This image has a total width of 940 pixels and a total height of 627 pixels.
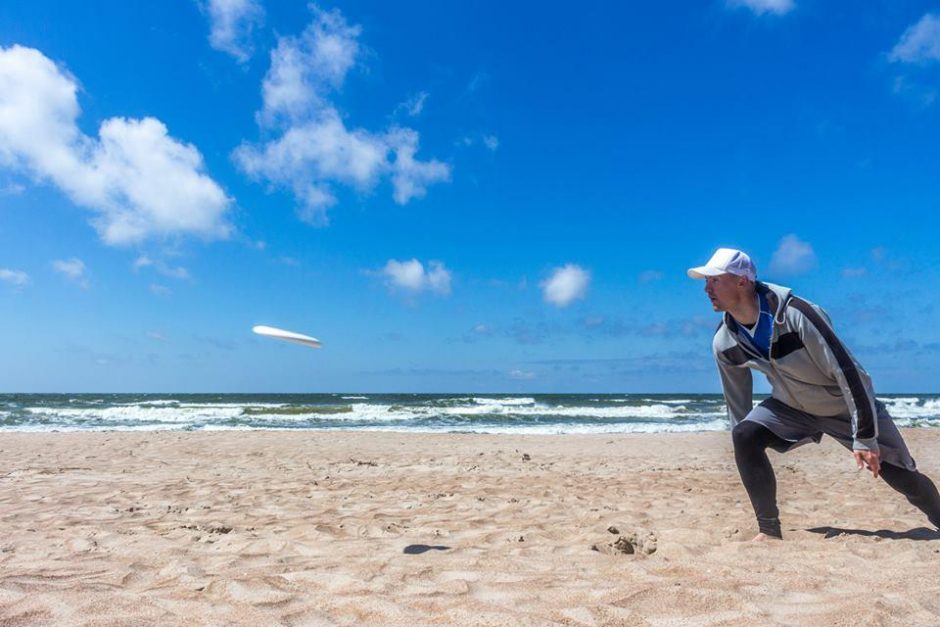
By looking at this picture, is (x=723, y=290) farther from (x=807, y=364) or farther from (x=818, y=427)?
(x=818, y=427)

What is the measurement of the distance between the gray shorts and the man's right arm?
0.40 feet

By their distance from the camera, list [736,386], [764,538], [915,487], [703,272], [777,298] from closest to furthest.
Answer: [777,298] → [703,272] → [915,487] → [764,538] → [736,386]

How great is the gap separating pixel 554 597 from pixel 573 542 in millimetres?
1272

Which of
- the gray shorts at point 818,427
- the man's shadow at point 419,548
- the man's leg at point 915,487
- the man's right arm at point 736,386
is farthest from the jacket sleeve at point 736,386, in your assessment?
the man's shadow at point 419,548

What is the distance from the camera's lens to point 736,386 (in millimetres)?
4180

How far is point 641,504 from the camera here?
5.57 m

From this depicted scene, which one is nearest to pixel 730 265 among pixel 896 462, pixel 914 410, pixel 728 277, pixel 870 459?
pixel 728 277

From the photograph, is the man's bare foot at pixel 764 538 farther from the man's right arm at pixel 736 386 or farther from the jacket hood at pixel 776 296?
the jacket hood at pixel 776 296

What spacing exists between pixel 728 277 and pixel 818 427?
3.98 feet

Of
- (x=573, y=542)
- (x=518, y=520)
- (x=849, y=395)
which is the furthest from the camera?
(x=518, y=520)

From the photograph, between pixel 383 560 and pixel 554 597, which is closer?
pixel 554 597

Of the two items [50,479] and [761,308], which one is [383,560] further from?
[50,479]

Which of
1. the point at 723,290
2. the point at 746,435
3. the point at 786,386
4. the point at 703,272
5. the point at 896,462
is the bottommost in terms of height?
the point at 896,462

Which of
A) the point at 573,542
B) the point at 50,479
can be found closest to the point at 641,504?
the point at 573,542
